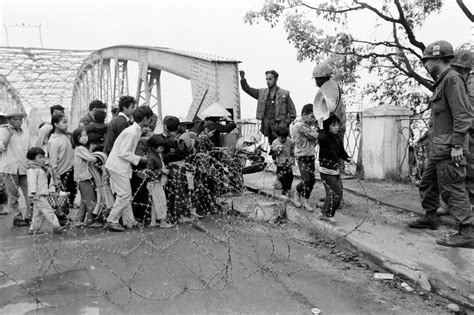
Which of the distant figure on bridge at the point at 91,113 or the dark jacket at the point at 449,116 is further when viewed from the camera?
the distant figure on bridge at the point at 91,113

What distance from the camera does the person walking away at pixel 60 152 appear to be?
5574 millimetres

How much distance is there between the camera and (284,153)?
19.4 feet

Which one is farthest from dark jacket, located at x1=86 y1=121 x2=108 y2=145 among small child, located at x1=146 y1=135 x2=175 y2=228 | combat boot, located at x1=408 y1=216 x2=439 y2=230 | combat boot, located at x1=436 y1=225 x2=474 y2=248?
combat boot, located at x1=436 y1=225 x2=474 y2=248

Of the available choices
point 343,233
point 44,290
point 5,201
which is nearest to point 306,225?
point 343,233

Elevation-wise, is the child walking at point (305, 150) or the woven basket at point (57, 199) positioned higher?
the child walking at point (305, 150)

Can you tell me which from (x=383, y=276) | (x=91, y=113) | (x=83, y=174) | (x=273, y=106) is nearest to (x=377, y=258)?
(x=383, y=276)

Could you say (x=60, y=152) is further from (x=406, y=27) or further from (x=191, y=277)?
(x=406, y=27)

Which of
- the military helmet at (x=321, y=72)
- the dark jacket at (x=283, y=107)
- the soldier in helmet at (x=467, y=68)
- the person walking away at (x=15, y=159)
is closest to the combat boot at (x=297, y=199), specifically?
the dark jacket at (x=283, y=107)

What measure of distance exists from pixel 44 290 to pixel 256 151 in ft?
12.9

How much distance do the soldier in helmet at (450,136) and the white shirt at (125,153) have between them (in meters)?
3.56

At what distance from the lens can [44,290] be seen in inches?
134

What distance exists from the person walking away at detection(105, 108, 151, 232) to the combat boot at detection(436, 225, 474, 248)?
369cm

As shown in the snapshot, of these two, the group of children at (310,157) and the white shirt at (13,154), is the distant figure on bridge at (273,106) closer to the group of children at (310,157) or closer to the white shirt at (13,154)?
the group of children at (310,157)

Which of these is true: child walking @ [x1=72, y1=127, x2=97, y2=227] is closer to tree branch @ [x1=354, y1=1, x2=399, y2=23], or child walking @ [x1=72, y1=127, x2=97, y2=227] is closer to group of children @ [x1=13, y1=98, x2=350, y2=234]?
group of children @ [x1=13, y1=98, x2=350, y2=234]
